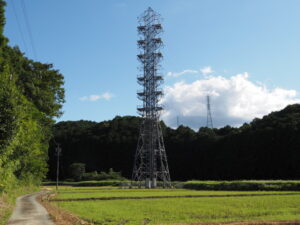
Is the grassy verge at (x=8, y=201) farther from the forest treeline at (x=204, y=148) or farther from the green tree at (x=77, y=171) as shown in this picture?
the forest treeline at (x=204, y=148)

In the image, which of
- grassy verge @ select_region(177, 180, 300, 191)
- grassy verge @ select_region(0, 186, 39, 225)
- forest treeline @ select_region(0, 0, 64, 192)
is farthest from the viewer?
grassy verge @ select_region(177, 180, 300, 191)

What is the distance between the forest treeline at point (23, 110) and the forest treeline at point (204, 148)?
49117mm

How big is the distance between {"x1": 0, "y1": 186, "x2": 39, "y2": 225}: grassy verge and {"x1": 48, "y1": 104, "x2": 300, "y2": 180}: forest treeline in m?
49.6

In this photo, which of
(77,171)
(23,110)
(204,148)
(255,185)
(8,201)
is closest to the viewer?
(23,110)

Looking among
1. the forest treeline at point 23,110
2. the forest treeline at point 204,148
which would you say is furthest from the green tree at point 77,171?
the forest treeline at point 23,110

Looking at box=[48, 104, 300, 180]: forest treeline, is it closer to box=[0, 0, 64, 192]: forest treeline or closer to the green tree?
the green tree

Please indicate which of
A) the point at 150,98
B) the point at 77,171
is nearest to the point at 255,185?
the point at 150,98

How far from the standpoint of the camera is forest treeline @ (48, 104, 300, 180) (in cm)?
7375

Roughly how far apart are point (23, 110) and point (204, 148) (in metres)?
82.9

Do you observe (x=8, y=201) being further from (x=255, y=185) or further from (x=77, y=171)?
(x=77, y=171)

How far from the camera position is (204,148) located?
3792 inches

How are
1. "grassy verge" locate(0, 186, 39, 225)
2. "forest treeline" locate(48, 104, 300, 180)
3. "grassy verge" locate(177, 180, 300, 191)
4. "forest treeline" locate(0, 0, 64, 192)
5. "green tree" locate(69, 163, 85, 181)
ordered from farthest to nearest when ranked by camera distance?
"green tree" locate(69, 163, 85, 181)
"forest treeline" locate(48, 104, 300, 180)
"grassy verge" locate(177, 180, 300, 191)
"grassy verge" locate(0, 186, 39, 225)
"forest treeline" locate(0, 0, 64, 192)

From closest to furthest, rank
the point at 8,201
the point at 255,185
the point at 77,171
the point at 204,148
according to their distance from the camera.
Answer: the point at 8,201, the point at 255,185, the point at 77,171, the point at 204,148

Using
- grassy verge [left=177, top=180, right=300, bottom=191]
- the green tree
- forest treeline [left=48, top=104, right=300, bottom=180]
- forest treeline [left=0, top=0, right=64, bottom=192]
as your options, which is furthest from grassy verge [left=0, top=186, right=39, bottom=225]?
forest treeline [left=48, top=104, right=300, bottom=180]
